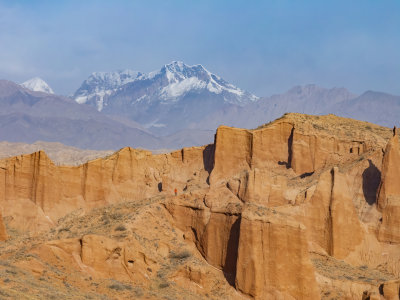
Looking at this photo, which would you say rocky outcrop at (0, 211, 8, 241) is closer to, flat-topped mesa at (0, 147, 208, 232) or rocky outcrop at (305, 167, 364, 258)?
flat-topped mesa at (0, 147, 208, 232)

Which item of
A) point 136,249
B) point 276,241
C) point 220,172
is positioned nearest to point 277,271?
point 276,241

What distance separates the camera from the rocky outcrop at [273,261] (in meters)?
50.4

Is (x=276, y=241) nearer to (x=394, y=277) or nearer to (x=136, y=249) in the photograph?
(x=136, y=249)

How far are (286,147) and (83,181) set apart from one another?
1704 cm

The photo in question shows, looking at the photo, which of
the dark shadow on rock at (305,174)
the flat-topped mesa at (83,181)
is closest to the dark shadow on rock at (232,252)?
the flat-topped mesa at (83,181)

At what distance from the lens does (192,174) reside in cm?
7331

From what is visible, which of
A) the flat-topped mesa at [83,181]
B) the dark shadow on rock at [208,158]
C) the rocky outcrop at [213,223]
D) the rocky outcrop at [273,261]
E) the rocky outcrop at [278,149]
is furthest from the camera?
the dark shadow on rock at [208,158]

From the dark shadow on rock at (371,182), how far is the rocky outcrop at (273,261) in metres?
14.8

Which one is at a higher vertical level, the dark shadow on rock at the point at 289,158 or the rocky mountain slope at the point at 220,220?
the dark shadow on rock at the point at 289,158

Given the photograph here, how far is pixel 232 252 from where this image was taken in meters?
52.8

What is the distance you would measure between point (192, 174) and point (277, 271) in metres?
23.9

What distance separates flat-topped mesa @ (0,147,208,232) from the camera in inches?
2630

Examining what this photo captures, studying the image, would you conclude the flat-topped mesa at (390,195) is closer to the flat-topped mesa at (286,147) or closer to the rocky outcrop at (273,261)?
the flat-topped mesa at (286,147)

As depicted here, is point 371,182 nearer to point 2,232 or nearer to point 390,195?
point 390,195
